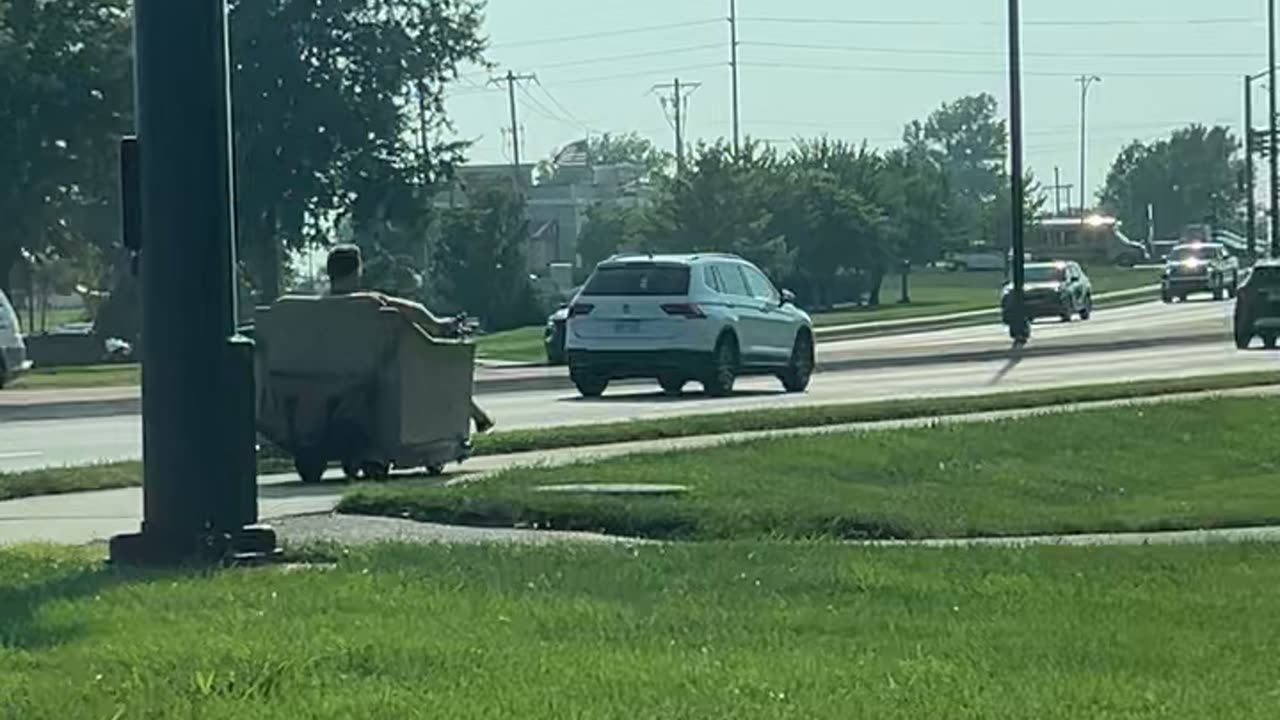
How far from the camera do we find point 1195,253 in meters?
80.2

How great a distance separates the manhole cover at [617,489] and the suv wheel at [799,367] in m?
15.3

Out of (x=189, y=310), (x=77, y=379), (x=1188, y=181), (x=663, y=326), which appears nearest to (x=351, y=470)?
(x=189, y=310)

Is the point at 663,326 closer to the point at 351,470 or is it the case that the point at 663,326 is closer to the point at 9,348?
the point at 9,348

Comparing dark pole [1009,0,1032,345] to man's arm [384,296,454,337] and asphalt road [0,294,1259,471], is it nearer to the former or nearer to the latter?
asphalt road [0,294,1259,471]

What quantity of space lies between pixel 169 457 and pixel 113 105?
42.6 metres

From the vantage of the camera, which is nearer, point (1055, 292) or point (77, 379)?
point (77, 379)

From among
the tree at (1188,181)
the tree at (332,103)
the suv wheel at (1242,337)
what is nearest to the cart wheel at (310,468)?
the suv wheel at (1242,337)

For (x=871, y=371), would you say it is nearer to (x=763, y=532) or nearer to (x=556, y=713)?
(x=763, y=532)

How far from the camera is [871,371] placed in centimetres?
3638

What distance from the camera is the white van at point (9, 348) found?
107 feet

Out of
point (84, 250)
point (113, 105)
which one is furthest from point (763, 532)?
point (84, 250)

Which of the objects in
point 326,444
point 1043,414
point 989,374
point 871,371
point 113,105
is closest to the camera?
point 326,444

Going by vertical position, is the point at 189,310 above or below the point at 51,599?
above

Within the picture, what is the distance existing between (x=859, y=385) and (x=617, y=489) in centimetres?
1701
